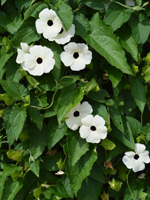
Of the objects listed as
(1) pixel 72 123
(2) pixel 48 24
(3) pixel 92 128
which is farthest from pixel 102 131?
(2) pixel 48 24

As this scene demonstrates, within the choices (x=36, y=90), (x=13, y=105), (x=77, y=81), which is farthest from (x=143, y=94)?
(x=13, y=105)

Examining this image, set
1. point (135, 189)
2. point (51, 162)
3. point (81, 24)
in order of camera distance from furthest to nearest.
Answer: point (135, 189) → point (51, 162) → point (81, 24)

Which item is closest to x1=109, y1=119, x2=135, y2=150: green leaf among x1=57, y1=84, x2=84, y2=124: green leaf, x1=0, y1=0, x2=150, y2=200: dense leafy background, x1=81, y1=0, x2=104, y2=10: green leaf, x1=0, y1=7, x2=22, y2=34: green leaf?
x1=0, y1=0, x2=150, y2=200: dense leafy background

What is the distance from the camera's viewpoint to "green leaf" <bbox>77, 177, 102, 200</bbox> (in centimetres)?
154

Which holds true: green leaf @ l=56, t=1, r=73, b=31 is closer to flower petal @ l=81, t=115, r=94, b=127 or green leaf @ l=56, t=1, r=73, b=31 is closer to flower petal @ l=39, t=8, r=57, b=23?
flower petal @ l=39, t=8, r=57, b=23

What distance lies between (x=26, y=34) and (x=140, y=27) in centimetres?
62

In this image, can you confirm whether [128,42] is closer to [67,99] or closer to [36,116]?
[67,99]

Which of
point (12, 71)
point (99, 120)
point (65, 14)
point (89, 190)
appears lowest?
point (89, 190)

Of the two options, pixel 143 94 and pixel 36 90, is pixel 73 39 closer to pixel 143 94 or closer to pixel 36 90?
pixel 36 90

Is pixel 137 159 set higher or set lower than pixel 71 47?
lower

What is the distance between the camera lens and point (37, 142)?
1.39 metres

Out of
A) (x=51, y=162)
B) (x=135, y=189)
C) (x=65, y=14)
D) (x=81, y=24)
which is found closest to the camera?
(x=65, y=14)

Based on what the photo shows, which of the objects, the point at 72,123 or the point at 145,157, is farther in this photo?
the point at 145,157

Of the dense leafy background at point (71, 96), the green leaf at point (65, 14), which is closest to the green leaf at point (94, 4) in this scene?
the dense leafy background at point (71, 96)
